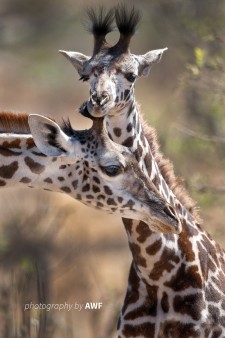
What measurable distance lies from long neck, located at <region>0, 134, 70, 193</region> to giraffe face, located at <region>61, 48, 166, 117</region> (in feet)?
4.55

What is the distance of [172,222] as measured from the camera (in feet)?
26.0

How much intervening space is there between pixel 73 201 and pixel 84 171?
28.9 feet

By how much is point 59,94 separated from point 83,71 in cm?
1341

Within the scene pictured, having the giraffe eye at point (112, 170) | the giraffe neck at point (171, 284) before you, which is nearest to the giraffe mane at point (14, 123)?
the giraffe eye at point (112, 170)

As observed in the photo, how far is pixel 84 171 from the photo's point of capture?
314 inches

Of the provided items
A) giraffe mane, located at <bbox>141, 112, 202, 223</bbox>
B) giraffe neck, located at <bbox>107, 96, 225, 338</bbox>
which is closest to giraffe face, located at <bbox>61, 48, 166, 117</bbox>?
giraffe mane, located at <bbox>141, 112, 202, 223</bbox>

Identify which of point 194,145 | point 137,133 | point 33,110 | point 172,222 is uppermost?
point 33,110

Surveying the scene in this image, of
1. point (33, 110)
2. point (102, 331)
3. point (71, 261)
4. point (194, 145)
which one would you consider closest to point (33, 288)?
point (102, 331)

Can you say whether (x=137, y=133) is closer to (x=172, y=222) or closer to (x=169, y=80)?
(x=172, y=222)

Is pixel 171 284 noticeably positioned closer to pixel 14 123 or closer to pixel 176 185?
pixel 176 185

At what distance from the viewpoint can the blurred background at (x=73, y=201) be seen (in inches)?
442

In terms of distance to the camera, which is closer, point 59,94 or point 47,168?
point 47,168

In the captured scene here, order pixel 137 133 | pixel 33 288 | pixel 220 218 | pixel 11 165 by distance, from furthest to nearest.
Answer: pixel 220 218
pixel 33 288
pixel 137 133
pixel 11 165

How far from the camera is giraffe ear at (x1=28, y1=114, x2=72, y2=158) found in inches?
304
